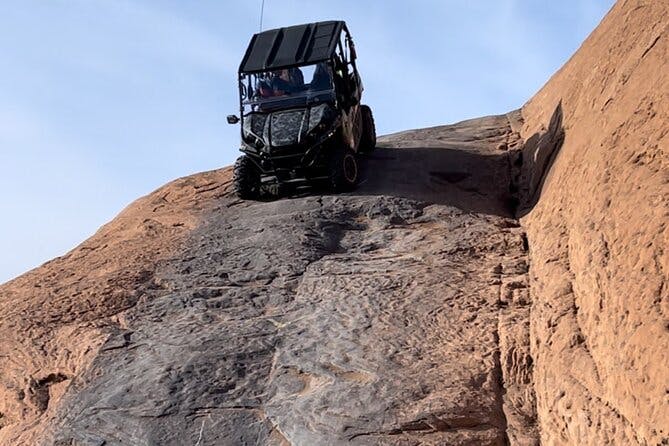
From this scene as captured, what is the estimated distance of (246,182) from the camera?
12.3 m

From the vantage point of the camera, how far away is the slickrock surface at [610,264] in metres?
5.43

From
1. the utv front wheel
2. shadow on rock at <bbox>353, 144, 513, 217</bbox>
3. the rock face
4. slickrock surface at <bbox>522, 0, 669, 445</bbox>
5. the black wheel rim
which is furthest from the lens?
the black wheel rim

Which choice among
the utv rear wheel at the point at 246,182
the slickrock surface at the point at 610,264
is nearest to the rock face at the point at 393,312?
the slickrock surface at the point at 610,264

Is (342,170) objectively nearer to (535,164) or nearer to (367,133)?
(535,164)

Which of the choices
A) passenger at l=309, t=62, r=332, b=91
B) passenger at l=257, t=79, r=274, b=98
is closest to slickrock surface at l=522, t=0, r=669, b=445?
passenger at l=309, t=62, r=332, b=91

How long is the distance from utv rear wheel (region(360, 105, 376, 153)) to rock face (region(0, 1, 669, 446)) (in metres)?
2.58

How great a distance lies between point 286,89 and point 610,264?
23.2ft

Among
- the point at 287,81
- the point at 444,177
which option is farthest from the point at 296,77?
the point at 444,177

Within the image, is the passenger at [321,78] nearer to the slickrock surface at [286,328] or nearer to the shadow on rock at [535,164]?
the slickrock surface at [286,328]

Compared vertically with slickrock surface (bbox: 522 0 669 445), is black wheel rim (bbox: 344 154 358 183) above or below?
above

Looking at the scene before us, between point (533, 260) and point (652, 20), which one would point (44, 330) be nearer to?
point (533, 260)

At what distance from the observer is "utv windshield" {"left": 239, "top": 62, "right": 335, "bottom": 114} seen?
1252cm

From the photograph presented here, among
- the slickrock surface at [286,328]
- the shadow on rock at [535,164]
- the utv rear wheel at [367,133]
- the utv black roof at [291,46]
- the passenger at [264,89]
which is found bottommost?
the slickrock surface at [286,328]

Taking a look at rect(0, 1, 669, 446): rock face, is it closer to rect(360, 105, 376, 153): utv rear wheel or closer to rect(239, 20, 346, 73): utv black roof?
rect(239, 20, 346, 73): utv black roof
